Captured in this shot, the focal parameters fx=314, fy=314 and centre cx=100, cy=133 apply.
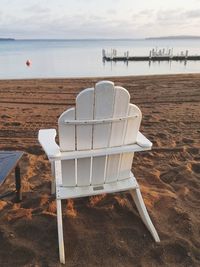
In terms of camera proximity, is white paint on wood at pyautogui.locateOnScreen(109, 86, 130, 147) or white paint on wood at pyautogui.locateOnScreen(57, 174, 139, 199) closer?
white paint on wood at pyautogui.locateOnScreen(109, 86, 130, 147)

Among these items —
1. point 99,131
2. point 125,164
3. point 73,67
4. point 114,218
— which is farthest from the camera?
point 73,67

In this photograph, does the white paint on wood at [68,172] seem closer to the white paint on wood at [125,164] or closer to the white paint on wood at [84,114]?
the white paint on wood at [84,114]

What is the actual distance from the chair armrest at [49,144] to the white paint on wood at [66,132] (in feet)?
0.23

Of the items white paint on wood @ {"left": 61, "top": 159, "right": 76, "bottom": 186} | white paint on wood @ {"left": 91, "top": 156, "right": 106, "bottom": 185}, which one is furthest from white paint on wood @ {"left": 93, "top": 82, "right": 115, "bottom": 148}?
white paint on wood @ {"left": 61, "top": 159, "right": 76, "bottom": 186}

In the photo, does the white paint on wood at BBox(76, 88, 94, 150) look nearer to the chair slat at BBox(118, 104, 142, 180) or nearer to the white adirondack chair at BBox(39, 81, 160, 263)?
the white adirondack chair at BBox(39, 81, 160, 263)

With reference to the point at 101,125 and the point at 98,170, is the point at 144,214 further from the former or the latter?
the point at 101,125

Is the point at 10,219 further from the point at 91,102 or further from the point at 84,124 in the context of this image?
the point at 91,102

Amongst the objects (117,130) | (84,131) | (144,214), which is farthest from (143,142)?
(144,214)

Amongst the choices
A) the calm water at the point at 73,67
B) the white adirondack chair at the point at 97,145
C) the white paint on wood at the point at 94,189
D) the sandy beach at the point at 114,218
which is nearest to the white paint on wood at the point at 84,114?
the white adirondack chair at the point at 97,145

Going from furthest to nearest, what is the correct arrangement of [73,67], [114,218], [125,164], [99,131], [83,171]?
[73,67], [114,218], [125,164], [83,171], [99,131]

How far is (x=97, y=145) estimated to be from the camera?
2.54 meters

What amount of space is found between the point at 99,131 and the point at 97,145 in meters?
0.13

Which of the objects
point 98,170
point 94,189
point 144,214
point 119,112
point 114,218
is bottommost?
point 114,218

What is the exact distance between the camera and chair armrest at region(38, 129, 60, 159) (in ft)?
7.75
